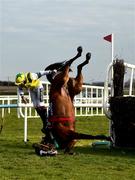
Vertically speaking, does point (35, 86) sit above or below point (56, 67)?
below

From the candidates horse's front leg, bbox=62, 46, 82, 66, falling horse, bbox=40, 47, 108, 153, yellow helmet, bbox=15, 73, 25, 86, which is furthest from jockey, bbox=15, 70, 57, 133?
horse's front leg, bbox=62, 46, 82, 66

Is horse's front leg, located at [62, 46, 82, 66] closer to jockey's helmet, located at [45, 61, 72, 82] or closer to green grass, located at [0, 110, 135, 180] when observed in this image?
jockey's helmet, located at [45, 61, 72, 82]

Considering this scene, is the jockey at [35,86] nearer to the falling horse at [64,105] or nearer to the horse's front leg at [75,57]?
the falling horse at [64,105]

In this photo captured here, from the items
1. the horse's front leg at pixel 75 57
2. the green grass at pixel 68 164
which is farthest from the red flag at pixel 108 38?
the horse's front leg at pixel 75 57

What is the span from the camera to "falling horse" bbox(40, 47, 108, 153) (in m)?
8.98

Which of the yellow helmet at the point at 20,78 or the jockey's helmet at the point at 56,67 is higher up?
the jockey's helmet at the point at 56,67

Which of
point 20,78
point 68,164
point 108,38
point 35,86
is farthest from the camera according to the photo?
point 108,38

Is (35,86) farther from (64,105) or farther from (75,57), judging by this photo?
(75,57)

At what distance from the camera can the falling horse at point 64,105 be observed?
29.5 feet

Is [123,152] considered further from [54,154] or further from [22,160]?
[22,160]

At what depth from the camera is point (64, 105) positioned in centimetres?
917

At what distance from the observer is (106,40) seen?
39.7ft

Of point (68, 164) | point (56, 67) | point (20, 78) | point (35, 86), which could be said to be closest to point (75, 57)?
point (56, 67)

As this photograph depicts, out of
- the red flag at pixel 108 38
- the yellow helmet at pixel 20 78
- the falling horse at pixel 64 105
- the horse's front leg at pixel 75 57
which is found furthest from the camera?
the red flag at pixel 108 38
